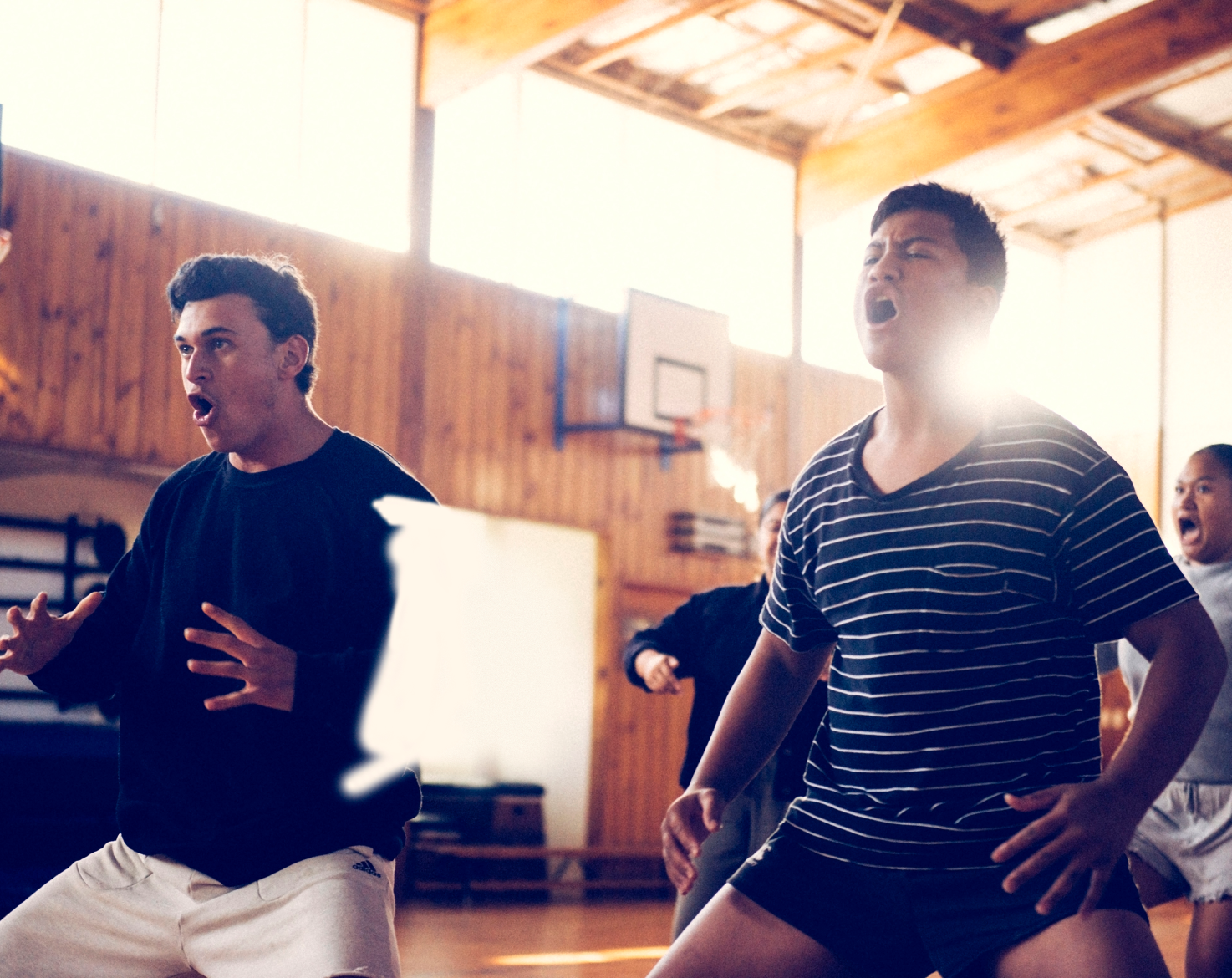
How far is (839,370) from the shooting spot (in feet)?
38.2

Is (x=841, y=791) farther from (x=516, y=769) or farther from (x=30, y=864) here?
(x=516, y=769)

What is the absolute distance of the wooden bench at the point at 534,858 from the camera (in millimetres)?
8406

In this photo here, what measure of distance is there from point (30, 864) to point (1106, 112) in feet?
30.6

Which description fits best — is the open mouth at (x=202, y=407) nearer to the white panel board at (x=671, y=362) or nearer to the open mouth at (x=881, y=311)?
the open mouth at (x=881, y=311)

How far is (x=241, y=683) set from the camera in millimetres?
2369

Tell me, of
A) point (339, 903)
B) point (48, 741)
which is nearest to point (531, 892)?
point (48, 741)

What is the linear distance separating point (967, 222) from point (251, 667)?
3.91 feet

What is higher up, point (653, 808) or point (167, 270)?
point (167, 270)

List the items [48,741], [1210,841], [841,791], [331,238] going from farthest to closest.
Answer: [331,238]
[48,741]
[1210,841]
[841,791]

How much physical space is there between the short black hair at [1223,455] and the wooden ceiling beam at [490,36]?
17.2 ft

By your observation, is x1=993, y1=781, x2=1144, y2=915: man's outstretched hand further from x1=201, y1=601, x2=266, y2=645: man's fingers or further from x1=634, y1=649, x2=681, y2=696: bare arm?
x1=634, y1=649, x2=681, y2=696: bare arm

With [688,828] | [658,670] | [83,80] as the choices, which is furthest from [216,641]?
[83,80]

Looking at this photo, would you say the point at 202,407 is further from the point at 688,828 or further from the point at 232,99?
the point at 232,99

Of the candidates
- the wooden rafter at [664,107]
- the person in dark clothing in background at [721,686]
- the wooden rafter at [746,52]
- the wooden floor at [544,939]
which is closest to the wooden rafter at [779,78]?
the wooden rafter at [664,107]
